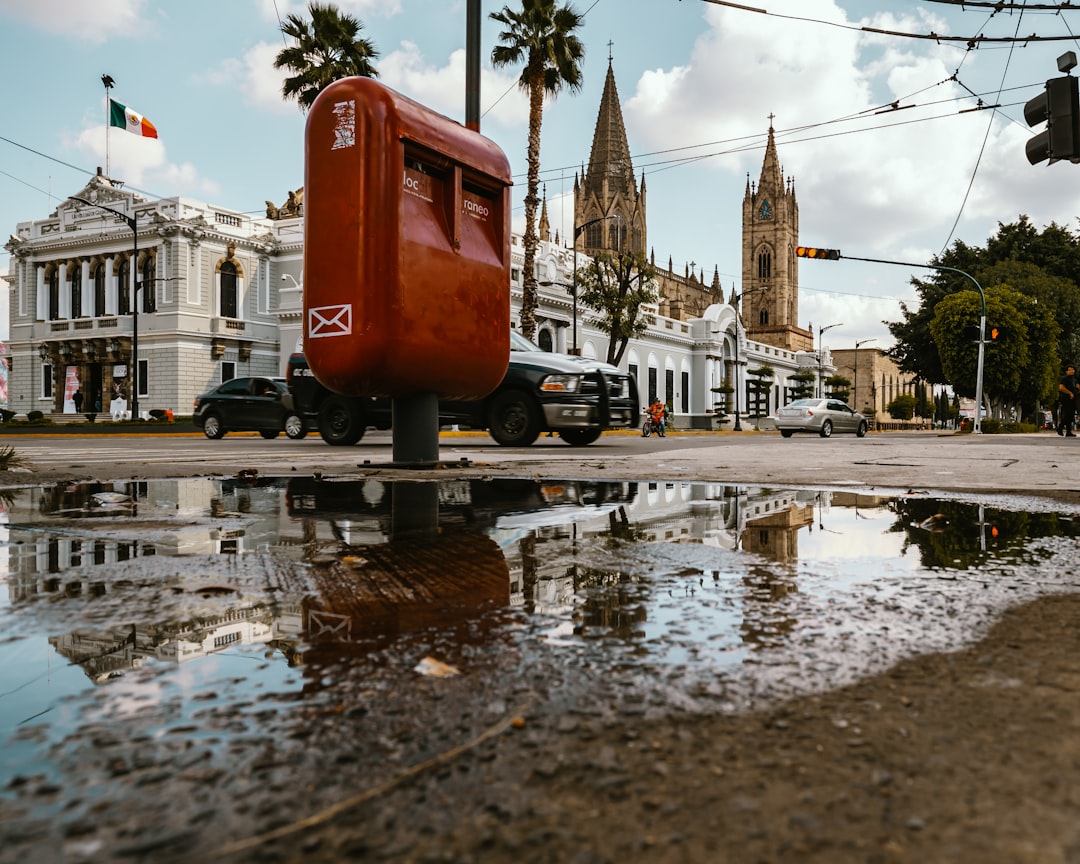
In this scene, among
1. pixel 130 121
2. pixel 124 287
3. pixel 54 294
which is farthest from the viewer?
pixel 54 294

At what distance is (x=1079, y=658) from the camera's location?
5.31 ft

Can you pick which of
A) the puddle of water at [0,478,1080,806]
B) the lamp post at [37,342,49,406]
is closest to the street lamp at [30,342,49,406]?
the lamp post at [37,342,49,406]

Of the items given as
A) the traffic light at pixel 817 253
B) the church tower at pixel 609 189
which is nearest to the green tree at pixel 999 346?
the traffic light at pixel 817 253

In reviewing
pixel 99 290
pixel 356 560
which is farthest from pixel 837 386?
pixel 356 560

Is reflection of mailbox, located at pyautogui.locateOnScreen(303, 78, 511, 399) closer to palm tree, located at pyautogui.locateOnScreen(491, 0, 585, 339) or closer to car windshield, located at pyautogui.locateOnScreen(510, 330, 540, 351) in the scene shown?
car windshield, located at pyautogui.locateOnScreen(510, 330, 540, 351)

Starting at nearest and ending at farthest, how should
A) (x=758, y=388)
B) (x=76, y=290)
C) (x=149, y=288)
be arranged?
1. (x=149, y=288)
2. (x=76, y=290)
3. (x=758, y=388)

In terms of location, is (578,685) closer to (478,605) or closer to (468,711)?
(468,711)

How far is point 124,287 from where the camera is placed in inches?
1623

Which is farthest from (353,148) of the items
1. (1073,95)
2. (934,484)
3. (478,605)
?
(1073,95)

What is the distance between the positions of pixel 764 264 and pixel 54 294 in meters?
94.6

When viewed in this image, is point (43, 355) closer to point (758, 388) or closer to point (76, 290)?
point (76, 290)

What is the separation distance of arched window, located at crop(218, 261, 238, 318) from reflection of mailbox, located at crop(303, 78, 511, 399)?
122 ft

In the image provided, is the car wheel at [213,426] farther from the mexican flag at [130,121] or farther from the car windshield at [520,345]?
the mexican flag at [130,121]

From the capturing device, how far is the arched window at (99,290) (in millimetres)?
42031
